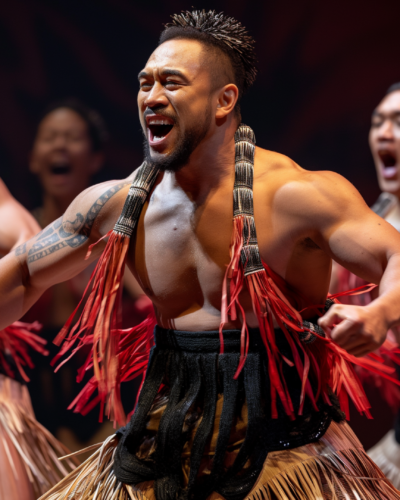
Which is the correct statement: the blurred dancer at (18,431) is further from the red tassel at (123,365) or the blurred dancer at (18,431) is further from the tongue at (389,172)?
the tongue at (389,172)

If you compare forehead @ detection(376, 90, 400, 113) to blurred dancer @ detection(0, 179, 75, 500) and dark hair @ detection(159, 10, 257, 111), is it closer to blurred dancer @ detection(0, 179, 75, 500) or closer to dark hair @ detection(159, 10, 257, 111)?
dark hair @ detection(159, 10, 257, 111)

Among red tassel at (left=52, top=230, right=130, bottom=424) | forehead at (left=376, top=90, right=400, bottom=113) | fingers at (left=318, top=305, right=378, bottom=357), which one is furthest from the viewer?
forehead at (left=376, top=90, right=400, bottom=113)

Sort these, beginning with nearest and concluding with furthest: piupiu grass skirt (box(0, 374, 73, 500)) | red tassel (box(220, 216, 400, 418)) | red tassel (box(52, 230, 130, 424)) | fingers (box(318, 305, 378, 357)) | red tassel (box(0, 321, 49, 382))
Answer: fingers (box(318, 305, 378, 357)) → red tassel (box(220, 216, 400, 418)) → red tassel (box(52, 230, 130, 424)) → piupiu grass skirt (box(0, 374, 73, 500)) → red tassel (box(0, 321, 49, 382))

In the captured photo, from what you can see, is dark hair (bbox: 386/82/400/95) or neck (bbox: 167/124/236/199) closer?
neck (bbox: 167/124/236/199)

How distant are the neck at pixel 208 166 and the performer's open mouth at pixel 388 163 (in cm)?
101

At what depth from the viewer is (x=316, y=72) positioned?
1.98 m

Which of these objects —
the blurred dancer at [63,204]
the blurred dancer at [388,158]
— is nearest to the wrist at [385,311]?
the blurred dancer at [388,158]

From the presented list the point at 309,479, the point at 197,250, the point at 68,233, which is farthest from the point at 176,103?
the point at 309,479

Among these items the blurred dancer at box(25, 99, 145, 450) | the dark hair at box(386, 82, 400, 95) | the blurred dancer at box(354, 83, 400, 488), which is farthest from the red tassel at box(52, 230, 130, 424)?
the dark hair at box(386, 82, 400, 95)

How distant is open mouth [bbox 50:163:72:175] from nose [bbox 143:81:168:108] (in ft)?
3.72

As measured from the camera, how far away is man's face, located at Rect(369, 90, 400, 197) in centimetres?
196

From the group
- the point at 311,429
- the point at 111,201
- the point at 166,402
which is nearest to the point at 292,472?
the point at 311,429

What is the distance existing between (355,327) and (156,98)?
514mm

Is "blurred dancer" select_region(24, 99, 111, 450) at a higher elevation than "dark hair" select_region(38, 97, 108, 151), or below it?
below
